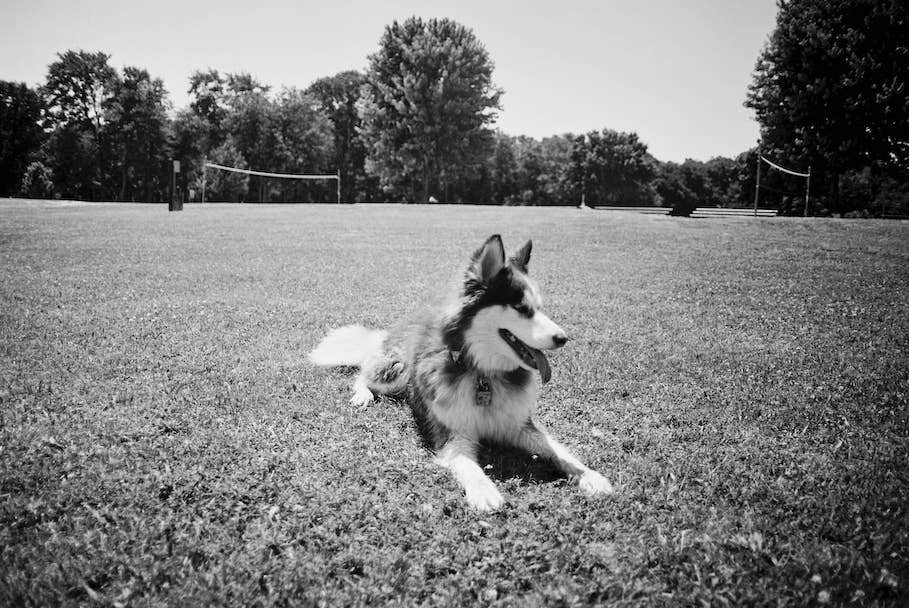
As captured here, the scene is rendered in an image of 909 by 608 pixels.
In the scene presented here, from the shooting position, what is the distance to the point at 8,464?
12.3 ft

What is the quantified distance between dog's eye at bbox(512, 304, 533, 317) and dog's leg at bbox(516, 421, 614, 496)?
983mm

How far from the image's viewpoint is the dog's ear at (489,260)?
411 cm

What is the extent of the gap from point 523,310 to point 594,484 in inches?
58.7

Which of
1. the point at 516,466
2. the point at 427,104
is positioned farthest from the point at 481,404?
the point at 427,104

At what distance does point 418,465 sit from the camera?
13.5 feet

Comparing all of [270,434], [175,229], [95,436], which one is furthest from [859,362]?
[175,229]

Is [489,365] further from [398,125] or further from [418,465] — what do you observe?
[398,125]

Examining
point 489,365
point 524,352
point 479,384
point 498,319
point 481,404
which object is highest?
point 498,319

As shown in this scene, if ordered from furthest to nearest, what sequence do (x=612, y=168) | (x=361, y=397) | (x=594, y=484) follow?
(x=612, y=168)
(x=361, y=397)
(x=594, y=484)

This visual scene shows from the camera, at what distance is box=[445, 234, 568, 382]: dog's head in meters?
4.21

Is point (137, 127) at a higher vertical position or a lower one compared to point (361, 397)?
higher

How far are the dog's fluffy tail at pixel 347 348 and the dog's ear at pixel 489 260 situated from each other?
2199 mm

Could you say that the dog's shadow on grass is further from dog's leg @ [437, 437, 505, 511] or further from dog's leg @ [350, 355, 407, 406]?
dog's leg @ [350, 355, 407, 406]

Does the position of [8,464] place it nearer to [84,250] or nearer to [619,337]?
[619,337]
